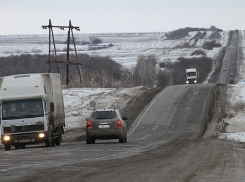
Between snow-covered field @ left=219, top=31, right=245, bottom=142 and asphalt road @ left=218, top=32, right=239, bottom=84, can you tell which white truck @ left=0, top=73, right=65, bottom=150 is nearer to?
snow-covered field @ left=219, top=31, right=245, bottom=142

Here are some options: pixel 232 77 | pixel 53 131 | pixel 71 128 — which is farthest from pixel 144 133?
pixel 232 77

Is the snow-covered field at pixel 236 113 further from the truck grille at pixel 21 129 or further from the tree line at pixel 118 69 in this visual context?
the tree line at pixel 118 69

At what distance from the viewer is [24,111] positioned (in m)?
23.0

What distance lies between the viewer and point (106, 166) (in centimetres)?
1376

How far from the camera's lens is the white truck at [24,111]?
905 inches

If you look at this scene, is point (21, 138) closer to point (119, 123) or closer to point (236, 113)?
point (119, 123)

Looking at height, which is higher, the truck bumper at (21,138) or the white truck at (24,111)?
the white truck at (24,111)

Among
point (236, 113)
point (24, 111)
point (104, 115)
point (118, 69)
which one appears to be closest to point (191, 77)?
point (236, 113)

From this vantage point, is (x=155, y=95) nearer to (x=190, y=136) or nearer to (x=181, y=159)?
(x=190, y=136)

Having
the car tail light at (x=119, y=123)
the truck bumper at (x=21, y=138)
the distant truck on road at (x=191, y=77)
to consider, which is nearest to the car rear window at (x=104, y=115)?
the car tail light at (x=119, y=123)

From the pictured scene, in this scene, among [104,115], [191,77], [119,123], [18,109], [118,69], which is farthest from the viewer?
[118,69]

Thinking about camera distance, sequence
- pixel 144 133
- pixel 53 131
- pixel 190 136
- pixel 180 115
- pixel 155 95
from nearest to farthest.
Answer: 1. pixel 53 131
2. pixel 190 136
3. pixel 144 133
4. pixel 180 115
5. pixel 155 95

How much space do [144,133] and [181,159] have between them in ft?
69.0

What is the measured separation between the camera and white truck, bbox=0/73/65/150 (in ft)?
75.4
